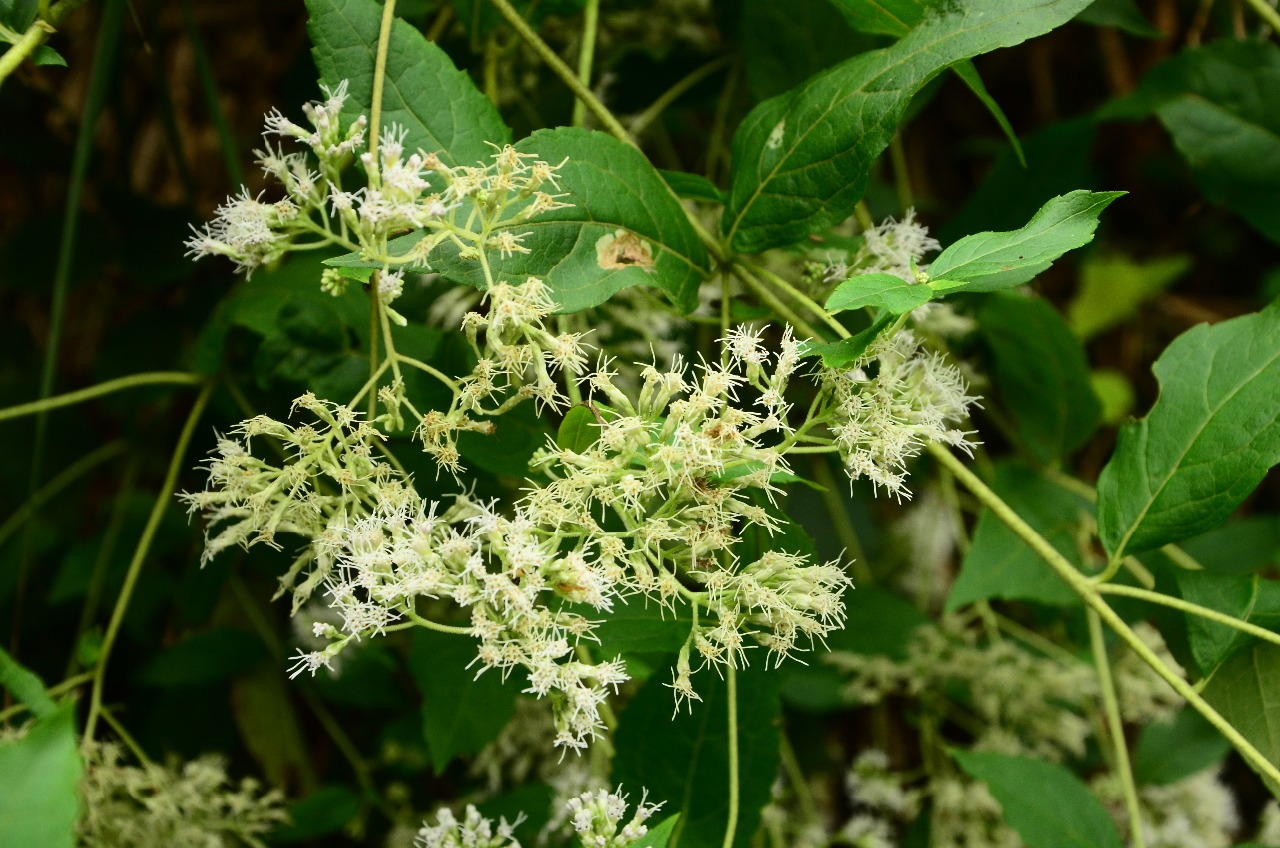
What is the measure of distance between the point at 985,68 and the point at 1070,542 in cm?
131

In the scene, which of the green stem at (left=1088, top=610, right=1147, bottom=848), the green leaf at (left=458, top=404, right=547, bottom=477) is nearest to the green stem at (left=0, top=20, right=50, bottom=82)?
the green leaf at (left=458, top=404, right=547, bottom=477)

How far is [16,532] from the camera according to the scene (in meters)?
1.44

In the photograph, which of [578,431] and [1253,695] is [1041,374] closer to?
[1253,695]

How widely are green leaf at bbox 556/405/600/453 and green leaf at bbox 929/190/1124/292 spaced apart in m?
0.27

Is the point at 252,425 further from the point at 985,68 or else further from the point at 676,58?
the point at 985,68

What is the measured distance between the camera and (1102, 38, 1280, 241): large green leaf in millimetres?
1252

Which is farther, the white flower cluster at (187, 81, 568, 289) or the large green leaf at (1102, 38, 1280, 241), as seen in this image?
the large green leaf at (1102, 38, 1280, 241)

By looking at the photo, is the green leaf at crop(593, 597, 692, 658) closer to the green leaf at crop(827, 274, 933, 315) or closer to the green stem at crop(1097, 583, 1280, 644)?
the green leaf at crop(827, 274, 933, 315)

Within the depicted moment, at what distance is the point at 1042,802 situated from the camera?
1084 mm

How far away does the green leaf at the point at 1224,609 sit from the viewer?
909 millimetres

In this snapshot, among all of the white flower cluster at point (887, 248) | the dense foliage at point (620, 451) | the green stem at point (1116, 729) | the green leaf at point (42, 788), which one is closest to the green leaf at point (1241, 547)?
the dense foliage at point (620, 451)

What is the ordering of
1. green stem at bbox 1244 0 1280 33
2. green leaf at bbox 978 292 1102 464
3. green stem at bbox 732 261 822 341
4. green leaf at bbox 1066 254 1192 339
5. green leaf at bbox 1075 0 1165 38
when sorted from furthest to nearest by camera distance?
green leaf at bbox 1066 254 1192 339 < green leaf at bbox 978 292 1102 464 < green leaf at bbox 1075 0 1165 38 < green stem at bbox 1244 0 1280 33 < green stem at bbox 732 261 822 341

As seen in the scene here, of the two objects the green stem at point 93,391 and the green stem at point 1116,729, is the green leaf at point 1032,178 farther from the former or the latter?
the green stem at point 93,391

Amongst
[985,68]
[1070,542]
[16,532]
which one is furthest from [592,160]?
[985,68]
